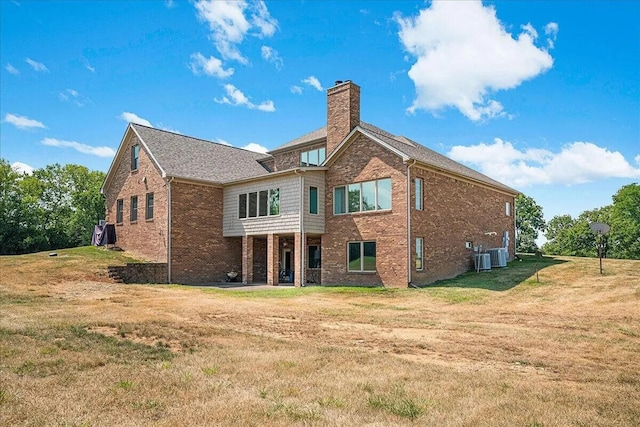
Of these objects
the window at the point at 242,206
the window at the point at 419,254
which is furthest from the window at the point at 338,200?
the window at the point at 242,206

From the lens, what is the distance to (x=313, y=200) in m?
22.1

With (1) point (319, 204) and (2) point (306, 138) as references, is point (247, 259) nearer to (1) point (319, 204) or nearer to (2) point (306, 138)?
(1) point (319, 204)

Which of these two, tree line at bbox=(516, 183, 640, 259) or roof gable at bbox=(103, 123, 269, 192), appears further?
tree line at bbox=(516, 183, 640, 259)

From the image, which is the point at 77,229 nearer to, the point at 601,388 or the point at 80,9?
the point at 80,9

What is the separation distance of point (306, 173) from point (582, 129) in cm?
1652

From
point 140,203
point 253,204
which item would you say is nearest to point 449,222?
point 253,204

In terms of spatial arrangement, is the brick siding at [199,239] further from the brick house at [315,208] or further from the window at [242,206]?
the window at [242,206]

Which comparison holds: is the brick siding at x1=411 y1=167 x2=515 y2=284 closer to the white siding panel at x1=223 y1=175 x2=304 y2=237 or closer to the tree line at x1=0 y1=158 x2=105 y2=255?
the white siding panel at x1=223 y1=175 x2=304 y2=237

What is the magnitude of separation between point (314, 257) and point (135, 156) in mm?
12825

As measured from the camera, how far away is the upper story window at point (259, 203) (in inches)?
910

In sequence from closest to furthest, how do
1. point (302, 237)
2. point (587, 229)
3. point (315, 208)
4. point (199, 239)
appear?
point (302, 237) < point (315, 208) < point (199, 239) < point (587, 229)

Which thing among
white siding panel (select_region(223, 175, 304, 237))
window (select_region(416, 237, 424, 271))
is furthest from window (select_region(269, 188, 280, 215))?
window (select_region(416, 237, 424, 271))

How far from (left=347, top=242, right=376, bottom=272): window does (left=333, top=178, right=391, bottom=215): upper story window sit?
63.2 inches

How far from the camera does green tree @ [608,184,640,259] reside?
170 ft
